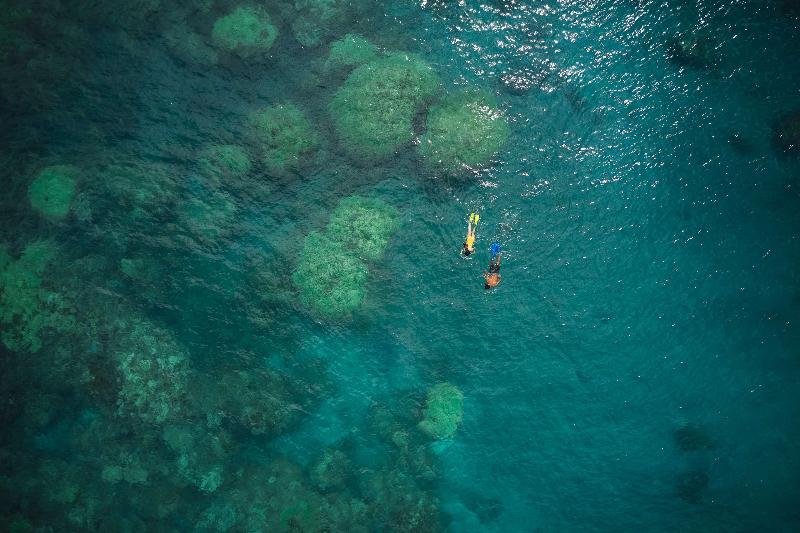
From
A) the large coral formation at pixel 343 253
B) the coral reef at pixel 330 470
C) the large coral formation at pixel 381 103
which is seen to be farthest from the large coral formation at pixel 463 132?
the coral reef at pixel 330 470

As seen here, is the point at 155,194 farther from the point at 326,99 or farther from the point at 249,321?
the point at 326,99

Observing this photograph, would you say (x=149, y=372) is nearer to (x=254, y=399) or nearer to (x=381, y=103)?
(x=254, y=399)

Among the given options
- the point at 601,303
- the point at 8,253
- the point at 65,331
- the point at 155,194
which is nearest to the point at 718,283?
the point at 601,303

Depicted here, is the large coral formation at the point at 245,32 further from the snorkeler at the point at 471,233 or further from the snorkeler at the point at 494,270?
the snorkeler at the point at 494,270

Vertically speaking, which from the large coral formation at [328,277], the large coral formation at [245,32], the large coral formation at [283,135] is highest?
the large coral formation at [245,32]

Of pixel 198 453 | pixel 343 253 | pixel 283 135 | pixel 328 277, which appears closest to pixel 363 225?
pixel 343 253

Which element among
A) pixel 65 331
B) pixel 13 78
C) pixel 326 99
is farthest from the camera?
pixel 326 99
